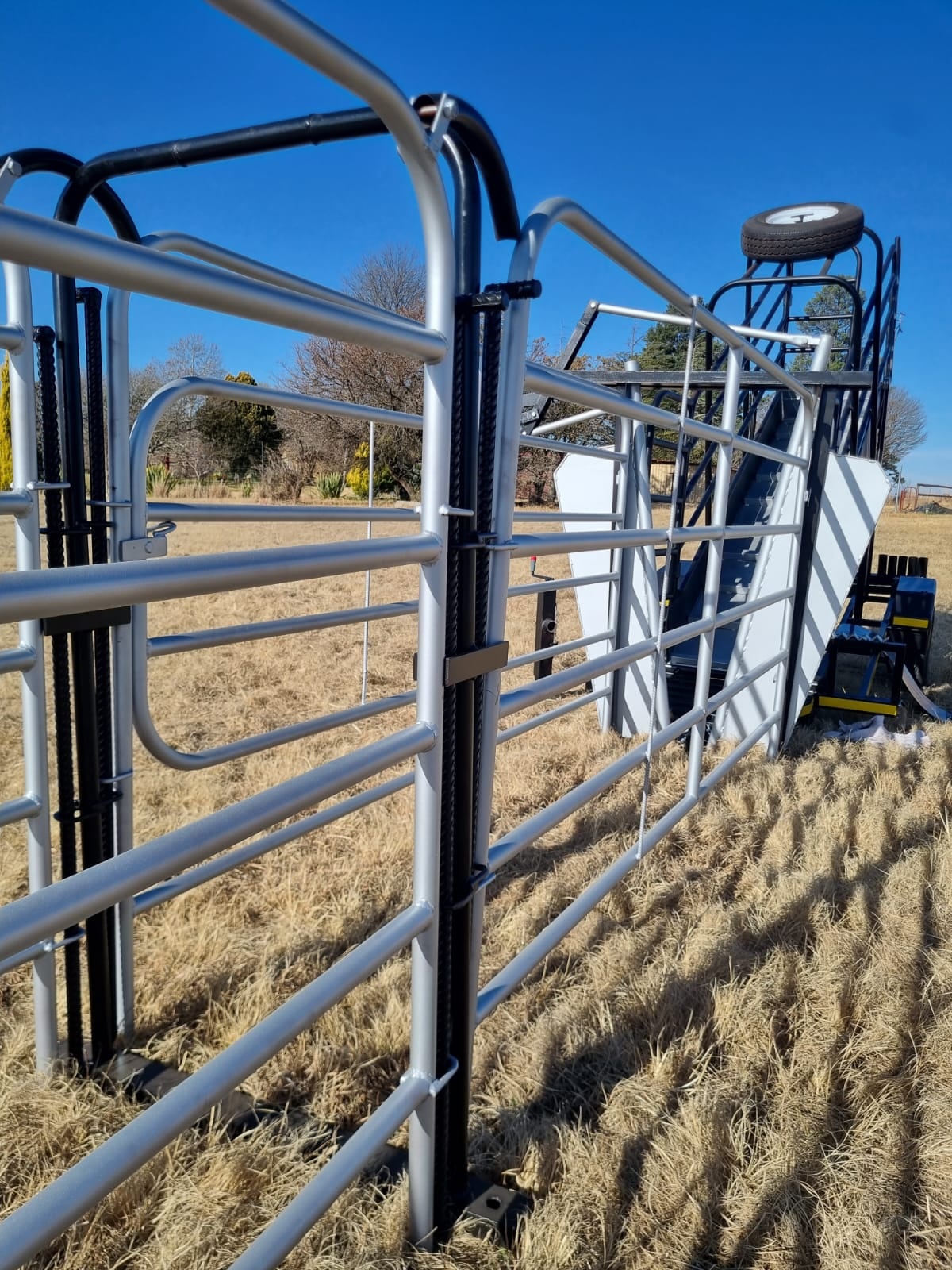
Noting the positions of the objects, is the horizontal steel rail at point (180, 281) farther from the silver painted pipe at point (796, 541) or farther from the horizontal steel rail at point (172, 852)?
the silver painted pipe at point (796, 541)

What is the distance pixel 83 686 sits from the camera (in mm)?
1702

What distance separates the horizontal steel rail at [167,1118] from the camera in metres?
0.77

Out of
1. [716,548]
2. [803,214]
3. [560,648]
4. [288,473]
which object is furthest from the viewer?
[288,473]

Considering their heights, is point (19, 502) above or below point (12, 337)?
below

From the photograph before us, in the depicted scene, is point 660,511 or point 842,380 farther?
point 660,511

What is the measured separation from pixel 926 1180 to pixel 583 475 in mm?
3413

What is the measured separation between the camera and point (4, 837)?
9.43 feet

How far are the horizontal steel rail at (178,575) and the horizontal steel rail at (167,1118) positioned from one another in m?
0.27

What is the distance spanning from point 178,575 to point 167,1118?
60 centimetres

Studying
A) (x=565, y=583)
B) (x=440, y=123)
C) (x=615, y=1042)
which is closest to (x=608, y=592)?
(x=565, y=583)

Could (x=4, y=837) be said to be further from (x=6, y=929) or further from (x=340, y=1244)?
(x=6, y=929)

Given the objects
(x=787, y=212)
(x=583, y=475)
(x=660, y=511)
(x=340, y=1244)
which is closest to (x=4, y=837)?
(x=340, y=1244)

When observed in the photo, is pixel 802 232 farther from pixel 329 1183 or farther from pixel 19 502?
pixel 329 1183

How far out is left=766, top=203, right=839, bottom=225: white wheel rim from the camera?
5832 millimetres
